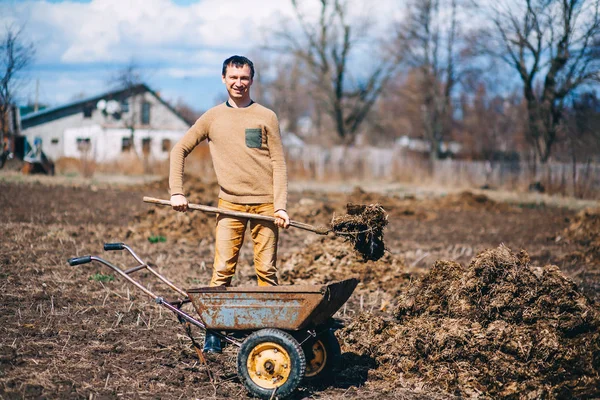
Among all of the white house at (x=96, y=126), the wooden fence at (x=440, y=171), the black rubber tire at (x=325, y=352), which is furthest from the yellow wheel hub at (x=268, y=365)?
the white house at (x=96, y=126)

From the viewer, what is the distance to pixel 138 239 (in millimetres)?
10984

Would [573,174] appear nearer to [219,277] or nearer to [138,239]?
[138,239]

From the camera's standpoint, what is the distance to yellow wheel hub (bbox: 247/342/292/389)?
427cm

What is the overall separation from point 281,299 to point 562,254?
309 inches

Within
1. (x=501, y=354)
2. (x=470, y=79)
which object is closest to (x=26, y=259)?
(x=501, y=354)

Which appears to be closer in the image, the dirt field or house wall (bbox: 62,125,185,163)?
the dirt field

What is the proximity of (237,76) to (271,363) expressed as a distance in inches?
82.6

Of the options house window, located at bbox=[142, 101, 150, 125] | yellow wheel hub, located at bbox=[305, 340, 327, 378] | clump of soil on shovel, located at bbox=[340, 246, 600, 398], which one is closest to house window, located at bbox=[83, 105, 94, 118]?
house window, located at bbox=[142, 101, 150, 125]

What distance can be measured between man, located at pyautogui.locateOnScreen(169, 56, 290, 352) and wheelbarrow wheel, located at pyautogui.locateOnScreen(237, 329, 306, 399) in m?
0.75

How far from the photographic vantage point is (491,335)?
4.75 m

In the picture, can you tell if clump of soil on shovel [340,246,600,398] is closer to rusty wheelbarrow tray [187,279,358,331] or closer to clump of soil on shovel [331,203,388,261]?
clump of soil on shovel [331,203,388,261]

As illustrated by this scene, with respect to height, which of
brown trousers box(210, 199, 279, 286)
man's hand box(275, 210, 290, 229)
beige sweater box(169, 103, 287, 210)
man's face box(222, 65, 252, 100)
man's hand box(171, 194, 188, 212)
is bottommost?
brown trousers box(210, 199, 279, 286)

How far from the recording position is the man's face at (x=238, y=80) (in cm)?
492

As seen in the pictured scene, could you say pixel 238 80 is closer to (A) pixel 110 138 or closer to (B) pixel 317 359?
(B) pixel 317 359
